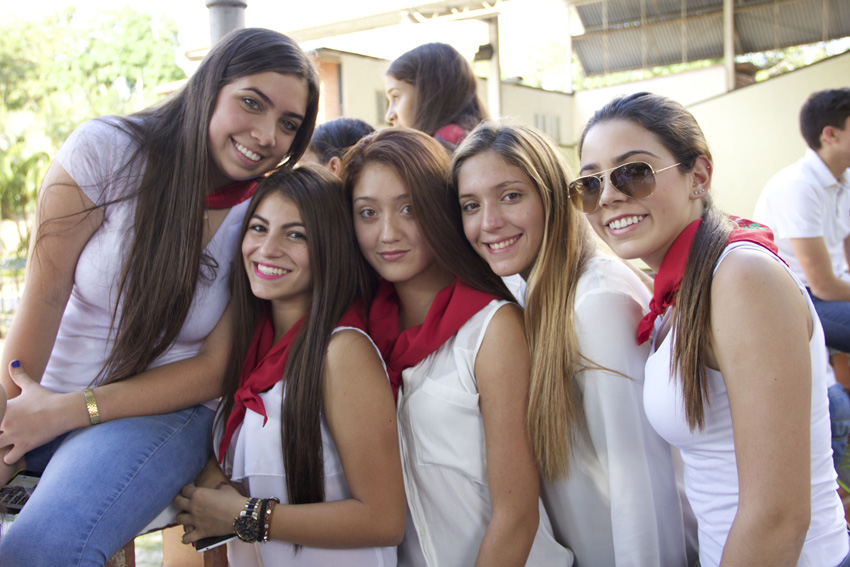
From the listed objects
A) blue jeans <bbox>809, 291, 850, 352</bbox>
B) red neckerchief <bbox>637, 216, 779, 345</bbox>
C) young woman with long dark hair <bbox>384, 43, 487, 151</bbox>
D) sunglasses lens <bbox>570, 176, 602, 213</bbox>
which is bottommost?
blue jeans <bbox>809, 291, 850, 352</bbox>

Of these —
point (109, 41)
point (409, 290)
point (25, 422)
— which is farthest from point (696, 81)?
point (109, 41)

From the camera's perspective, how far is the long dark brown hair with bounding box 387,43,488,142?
361cm

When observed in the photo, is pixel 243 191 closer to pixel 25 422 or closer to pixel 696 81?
pixel 25 422

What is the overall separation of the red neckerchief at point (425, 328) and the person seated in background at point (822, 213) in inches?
96.0

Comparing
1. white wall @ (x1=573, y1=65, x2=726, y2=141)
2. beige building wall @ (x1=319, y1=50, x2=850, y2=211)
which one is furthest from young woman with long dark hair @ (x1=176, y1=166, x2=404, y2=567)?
white wall @ (x1=573, y1=65, x2=726, y2=141)

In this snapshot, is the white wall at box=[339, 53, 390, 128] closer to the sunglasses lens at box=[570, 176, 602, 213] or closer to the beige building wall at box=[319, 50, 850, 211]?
the beige building wall at box=[319, 50, 850, 211]

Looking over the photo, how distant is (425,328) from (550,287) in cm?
42

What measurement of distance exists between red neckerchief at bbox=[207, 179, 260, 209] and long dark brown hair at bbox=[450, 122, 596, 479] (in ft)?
2.52

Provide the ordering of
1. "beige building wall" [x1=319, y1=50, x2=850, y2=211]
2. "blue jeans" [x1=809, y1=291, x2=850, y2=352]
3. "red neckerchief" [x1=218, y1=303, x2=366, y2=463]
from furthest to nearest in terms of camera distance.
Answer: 1. "beige building wall" [x1=319, y1=50, x2=850, y2=211]
2. "blue jeans" [x1=809, y1=291, x2=850, y2=352]
3. "red neckerchief" [x1=218, y1=303, x2=366, y2=463]

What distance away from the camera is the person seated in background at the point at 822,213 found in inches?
149

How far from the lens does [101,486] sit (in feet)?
6.52

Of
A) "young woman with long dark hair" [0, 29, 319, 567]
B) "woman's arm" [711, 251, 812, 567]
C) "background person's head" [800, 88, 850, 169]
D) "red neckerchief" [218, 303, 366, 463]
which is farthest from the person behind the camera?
"background person's head" [800, 88, 850, 169]

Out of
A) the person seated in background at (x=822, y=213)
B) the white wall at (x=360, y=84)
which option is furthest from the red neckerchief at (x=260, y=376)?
the white wall at (x=360, y=84)

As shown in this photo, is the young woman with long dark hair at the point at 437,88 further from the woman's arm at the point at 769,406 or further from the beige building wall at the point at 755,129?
the beige building wall at the point at 755,129
